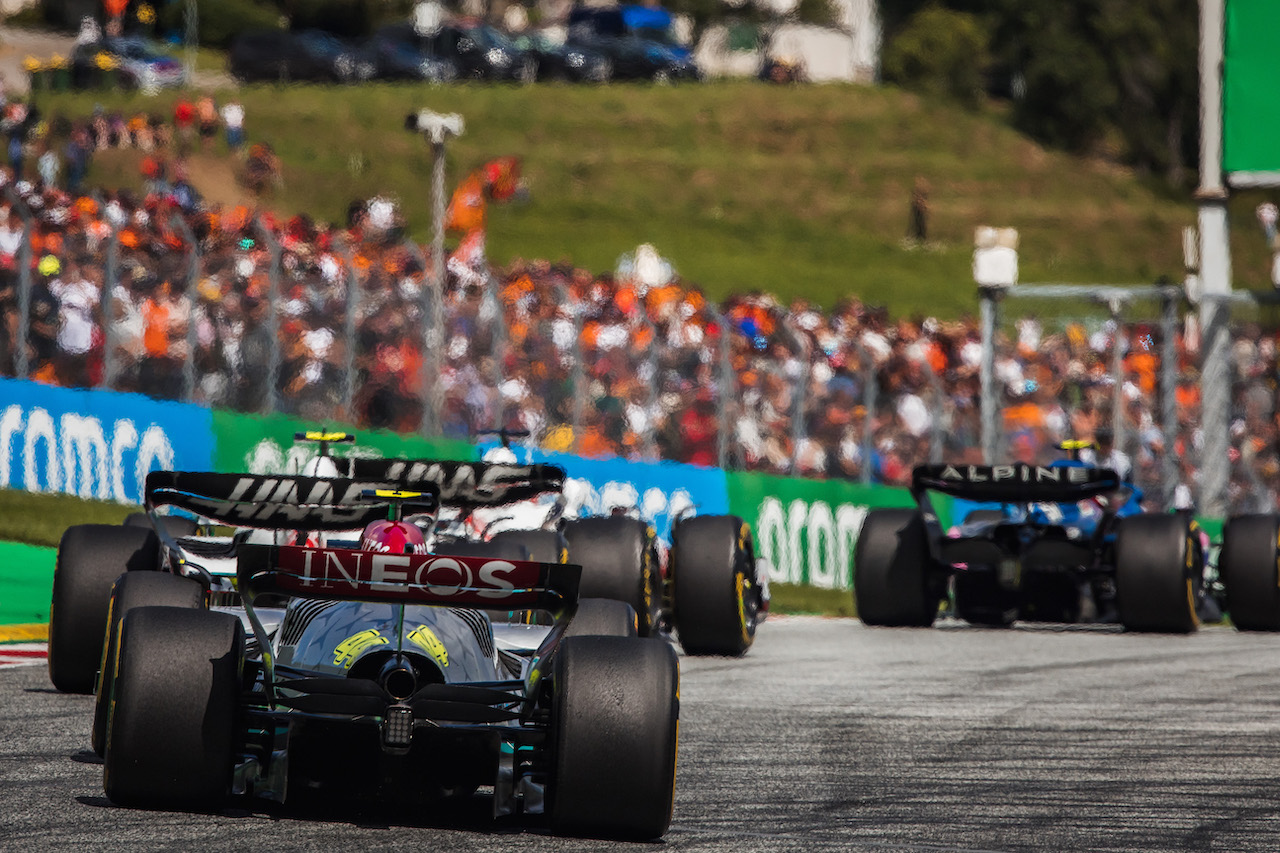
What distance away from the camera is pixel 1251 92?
69.3ft

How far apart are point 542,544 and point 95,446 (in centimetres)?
686

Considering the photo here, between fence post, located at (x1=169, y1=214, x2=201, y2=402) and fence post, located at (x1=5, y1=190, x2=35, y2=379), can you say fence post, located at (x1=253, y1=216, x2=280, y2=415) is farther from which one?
fence post, located at (x1=5, y1=190, x2=35, y2=379)

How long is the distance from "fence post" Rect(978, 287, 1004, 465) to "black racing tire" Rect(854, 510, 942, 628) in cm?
444

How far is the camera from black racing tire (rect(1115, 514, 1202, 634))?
14570mm

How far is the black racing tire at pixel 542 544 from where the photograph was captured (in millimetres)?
10516

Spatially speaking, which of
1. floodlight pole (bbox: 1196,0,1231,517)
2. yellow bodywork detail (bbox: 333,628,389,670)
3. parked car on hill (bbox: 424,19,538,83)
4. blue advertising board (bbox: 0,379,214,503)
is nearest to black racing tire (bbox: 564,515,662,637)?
yellow bodywork detail (bbox: 333,628,389,670)

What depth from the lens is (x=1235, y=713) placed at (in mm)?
10094

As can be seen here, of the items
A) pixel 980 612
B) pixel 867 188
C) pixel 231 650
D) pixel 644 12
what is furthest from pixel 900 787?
pixel 644 12

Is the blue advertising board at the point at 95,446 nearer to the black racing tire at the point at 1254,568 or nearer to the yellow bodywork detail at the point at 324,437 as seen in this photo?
the yellow bodywork detail at the point at 324,437

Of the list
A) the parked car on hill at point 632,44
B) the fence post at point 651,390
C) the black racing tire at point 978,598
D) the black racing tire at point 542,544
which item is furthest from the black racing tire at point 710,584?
the parked car on hill at point 632,44

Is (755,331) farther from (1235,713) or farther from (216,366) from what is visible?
(1235,713)

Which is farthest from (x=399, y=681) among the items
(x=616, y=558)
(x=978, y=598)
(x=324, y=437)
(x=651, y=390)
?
(x=651, y=390)

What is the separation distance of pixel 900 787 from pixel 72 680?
12.8 ft

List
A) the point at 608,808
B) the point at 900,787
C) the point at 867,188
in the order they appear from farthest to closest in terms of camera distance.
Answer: the point at 867,188 < the point at 900,787 < the point at 608,808
